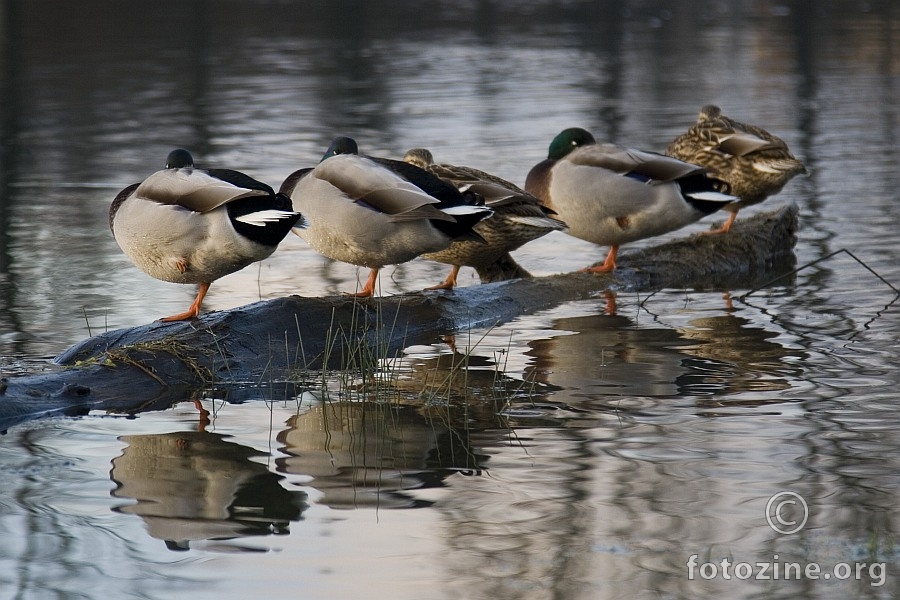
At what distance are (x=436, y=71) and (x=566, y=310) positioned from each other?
15.3m

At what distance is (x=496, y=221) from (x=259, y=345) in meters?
1.65

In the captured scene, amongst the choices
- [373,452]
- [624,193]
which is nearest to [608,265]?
[624,193]

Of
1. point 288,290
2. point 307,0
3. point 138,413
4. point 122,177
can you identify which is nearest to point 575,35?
point 307,0

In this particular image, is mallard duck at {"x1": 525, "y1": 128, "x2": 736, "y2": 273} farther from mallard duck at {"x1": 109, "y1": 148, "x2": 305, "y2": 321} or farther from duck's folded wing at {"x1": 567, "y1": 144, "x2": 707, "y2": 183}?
mallard duck at {"x1": 109, "y1": 148, "x2": 305, "y2": 321}

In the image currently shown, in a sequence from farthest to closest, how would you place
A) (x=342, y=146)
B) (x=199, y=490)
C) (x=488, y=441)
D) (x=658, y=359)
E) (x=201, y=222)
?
(x=342, y=146) < (x=658, y=359) < (x=201, y=222) < (x=488, y=441) < (x=199, y=490)

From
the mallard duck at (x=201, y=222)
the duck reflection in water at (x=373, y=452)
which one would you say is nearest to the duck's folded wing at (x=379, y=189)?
the mallard duck at (x=201, y=222)

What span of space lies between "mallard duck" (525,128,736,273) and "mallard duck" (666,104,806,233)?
3.66 feet

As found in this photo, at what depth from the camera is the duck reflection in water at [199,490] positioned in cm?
422

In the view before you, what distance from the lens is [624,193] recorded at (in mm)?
7922

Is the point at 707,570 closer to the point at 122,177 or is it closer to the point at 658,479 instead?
the point at 658,479

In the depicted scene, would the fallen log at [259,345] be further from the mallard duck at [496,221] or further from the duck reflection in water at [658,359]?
the duck reflection in water at [658,359]

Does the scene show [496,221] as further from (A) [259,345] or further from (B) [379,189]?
(A) [259,345]

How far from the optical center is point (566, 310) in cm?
768

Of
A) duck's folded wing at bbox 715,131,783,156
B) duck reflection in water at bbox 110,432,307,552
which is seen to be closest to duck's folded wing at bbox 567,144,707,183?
duck's folded wing at bbox 715,131,783,156
